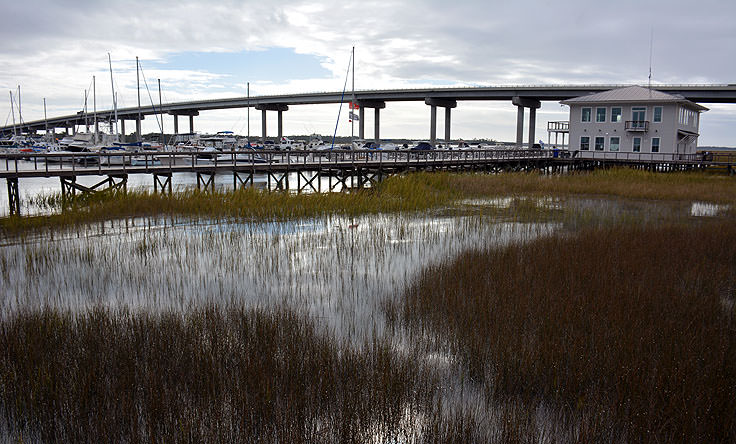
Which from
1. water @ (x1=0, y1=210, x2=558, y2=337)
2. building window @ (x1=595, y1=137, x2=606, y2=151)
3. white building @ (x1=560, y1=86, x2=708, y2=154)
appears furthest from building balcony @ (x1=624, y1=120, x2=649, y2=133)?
water @ (x1=0, y1=210, x2=558, y2=337)

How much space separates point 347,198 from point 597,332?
18.6 m

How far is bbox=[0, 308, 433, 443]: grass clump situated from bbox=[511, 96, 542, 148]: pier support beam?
83068 millimetres

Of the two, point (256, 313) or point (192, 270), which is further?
point (192, 270)

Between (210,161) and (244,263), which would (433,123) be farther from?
(244,263)

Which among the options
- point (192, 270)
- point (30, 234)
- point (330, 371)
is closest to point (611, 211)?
point (192, 270)

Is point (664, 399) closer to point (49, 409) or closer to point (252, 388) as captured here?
point (252, 388)

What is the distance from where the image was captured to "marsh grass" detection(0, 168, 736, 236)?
22.8 meters

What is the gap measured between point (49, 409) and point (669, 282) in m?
11.1

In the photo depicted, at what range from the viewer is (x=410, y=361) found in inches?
310

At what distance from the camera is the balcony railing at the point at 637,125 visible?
5428 centimetres

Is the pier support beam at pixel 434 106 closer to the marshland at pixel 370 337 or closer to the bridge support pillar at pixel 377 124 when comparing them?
the bridge support pillar at pixel 377 124

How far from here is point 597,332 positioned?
8.61 meters

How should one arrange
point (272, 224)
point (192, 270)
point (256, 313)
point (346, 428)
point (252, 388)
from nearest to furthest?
point (346, 428), point (252, 388), point (256, 313), point (192, 270), point (272, 224)

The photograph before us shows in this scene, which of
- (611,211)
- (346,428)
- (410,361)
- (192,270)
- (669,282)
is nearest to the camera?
(346,428)
